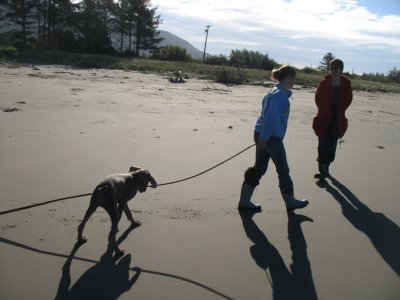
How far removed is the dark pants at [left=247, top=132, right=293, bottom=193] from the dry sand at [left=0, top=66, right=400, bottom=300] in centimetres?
41

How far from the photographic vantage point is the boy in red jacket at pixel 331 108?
606 centimetres

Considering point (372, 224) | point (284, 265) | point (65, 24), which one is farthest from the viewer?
point (65, 24)

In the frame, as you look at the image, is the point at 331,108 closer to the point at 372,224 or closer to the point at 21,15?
the point at 372,224

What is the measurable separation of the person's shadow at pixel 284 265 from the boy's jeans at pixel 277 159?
0.44m

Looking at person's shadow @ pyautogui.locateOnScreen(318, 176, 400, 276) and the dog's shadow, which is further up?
person's shadow @ pyautogui.locateOnScreen(318, 176, 400, 276)

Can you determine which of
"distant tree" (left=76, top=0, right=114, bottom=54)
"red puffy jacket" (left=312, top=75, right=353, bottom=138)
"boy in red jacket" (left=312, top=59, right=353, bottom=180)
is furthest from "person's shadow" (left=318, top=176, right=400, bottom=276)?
"distant tree" (left=76, top=0, right=114, bottom=54)

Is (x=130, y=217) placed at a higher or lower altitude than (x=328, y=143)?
lower

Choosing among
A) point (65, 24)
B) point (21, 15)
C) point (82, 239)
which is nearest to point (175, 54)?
point (65, 24)

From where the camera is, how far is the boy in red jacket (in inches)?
239

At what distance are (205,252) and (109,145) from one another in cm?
365

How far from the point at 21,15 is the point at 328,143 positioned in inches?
1457

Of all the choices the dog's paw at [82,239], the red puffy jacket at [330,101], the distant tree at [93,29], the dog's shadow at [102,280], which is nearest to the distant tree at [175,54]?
the distant tree at [93,29]

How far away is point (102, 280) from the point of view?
11.1 ft

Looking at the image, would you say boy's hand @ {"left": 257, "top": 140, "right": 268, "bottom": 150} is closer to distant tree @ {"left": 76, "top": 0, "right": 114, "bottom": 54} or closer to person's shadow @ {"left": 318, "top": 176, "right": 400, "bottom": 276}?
person's shadow @ {"left": 318, "top": 176, "right": 400, "bottom": 276}
